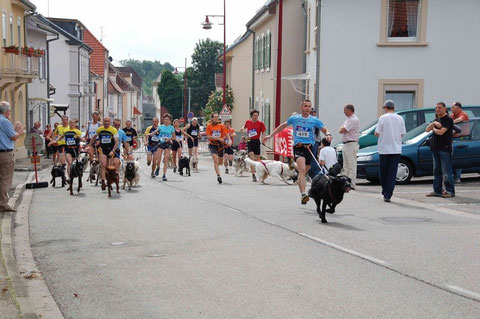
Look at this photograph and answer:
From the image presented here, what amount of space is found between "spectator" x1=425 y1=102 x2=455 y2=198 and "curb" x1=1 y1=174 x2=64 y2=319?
779cm

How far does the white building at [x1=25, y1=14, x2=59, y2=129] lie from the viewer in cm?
4278

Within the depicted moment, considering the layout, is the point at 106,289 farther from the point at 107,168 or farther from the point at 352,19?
the point at 352,19

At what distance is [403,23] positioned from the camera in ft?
87.3

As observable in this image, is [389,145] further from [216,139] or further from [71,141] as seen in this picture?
[71,141]

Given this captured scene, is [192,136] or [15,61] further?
[15,61]

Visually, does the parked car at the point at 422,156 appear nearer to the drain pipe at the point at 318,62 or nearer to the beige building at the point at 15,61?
the drain pipe at the point at 318,62

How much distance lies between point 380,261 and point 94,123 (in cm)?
1357

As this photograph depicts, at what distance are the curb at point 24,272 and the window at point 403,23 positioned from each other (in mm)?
16314

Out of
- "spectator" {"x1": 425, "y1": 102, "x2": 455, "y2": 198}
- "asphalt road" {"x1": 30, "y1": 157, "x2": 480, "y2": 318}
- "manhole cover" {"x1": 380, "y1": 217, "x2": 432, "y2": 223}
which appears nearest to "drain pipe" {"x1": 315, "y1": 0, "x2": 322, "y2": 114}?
"spectator" {"x1": 425, "y1": 102, "x2": 455, "y2": 198}

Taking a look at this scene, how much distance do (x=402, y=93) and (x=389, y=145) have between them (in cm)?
1308

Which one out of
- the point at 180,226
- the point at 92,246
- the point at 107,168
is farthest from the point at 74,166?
the point at 92,246

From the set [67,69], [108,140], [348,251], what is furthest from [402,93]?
[67,69]

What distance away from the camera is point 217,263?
834 centimetres

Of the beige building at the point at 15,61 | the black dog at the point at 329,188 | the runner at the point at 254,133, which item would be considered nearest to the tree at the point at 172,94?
the beige building at the point at 15,61
